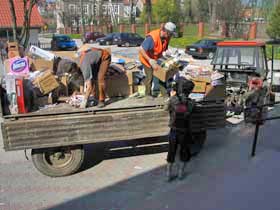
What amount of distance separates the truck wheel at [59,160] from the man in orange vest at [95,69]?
820 mm

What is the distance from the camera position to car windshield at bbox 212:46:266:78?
9.75 m

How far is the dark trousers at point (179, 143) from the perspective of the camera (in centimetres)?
557

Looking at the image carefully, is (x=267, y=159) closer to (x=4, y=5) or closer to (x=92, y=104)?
(x=92, y=104)

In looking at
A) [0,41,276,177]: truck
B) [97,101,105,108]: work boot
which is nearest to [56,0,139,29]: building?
[97,101,105,108]: work boot

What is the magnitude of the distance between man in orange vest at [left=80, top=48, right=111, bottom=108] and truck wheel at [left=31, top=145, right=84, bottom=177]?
2.69 feet

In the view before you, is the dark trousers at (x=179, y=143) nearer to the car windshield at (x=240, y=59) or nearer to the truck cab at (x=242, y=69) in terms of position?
the truck cab at (x=242, y=69)

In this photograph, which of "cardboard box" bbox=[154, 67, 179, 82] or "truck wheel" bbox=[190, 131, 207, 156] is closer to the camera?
"cardboard box" bbox=[154, 67, 179, 82]

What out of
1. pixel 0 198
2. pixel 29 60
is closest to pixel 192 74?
pixel 29 60

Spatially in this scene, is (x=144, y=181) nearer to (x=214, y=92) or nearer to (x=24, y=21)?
(x=214, y=92)

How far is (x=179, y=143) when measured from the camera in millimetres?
5633

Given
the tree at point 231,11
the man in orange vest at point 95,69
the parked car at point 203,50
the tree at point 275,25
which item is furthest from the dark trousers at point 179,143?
the tree at point 231,11

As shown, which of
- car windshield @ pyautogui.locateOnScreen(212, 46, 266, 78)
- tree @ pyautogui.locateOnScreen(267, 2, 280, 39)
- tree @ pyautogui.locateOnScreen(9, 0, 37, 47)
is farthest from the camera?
tree @ pyautogui.locateOnScreen(267, 2, 280, 39)

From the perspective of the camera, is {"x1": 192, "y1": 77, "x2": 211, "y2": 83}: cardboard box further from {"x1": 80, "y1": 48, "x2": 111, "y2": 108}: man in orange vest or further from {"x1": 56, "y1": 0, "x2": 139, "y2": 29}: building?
{"x1": 56, "y1": 0, "x2": 139, "y2": 29}: building

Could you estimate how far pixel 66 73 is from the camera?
21.6ft
